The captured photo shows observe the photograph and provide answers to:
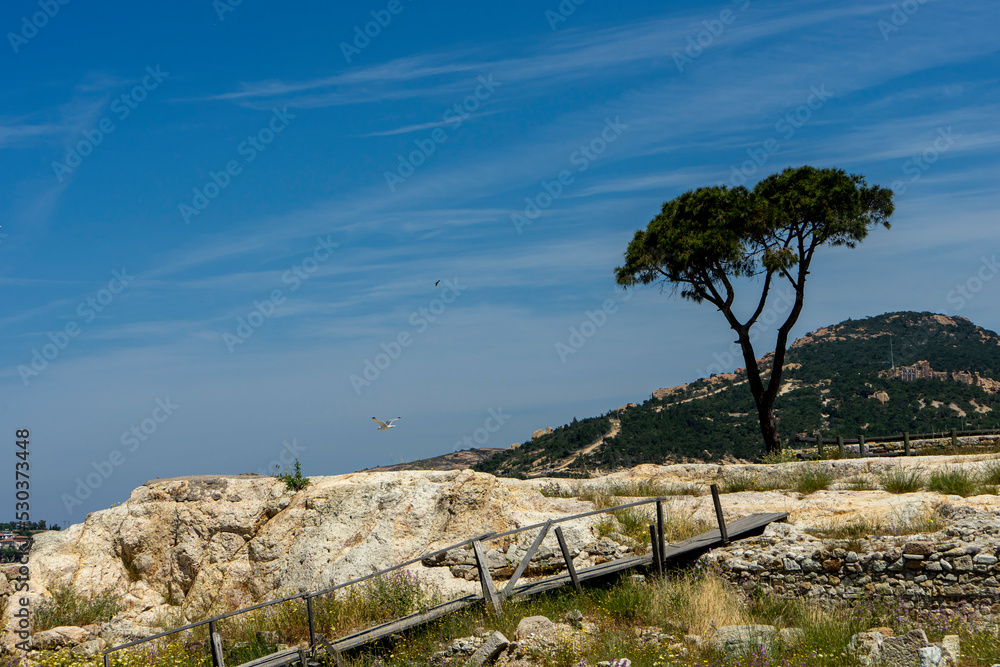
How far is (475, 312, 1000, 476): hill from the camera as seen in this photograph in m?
39.6

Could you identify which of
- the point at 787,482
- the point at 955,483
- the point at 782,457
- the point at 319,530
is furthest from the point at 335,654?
the point at 782,457

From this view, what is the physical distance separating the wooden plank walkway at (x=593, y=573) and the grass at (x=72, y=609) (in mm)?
5689

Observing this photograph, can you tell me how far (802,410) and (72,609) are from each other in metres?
44.2

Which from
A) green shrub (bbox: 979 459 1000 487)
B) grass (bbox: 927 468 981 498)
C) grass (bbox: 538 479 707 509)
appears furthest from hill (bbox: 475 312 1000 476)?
green shrub (bbox: 979 459 1000 487)

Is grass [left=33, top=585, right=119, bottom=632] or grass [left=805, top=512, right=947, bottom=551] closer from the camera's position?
grass [left=805, top=512, right=947, bottom=551]

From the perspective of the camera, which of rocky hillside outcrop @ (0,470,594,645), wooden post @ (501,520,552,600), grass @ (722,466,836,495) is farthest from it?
grass @ (722,466,836,495)

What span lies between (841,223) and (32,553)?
24.1 m

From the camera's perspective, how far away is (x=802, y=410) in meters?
48.1

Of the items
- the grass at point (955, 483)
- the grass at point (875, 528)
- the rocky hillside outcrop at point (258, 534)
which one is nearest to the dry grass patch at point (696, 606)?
the grass at point (875, 528)

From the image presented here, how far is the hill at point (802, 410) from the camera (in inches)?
1558

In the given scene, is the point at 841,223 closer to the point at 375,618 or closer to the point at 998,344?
the point at 375,618

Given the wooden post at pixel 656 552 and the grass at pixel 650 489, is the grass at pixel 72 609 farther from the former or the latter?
the grass at pixel 650 489

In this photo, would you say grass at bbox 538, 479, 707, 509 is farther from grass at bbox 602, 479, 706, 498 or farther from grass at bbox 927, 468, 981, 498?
grass at bbox 927, 468, 981, 498

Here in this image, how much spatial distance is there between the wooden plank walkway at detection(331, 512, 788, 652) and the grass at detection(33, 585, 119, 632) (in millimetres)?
5689
